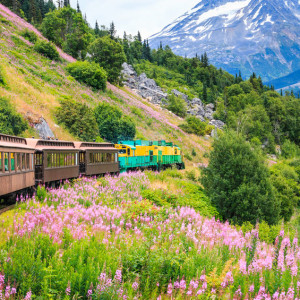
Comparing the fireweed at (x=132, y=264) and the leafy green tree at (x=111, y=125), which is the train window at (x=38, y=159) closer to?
the fireweed at (x=132, y=264)

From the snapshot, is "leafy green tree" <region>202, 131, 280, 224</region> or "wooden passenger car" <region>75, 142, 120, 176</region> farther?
"wooden passenger car" <region>75, 142, 120, 176</region>

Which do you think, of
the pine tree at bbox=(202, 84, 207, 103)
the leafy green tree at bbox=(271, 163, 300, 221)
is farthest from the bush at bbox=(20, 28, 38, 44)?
the pine tree at bbox=(202, 84, 207, 103)

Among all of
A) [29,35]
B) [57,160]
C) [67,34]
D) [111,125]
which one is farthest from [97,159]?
[67,34]

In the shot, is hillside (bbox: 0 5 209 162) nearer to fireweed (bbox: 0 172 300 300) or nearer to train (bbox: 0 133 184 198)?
train (bbox: 0 133 184 198)

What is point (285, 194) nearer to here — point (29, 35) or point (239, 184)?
point (239, 184)

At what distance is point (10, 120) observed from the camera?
26172 mm

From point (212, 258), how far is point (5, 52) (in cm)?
4286

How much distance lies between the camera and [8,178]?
38.4 ft

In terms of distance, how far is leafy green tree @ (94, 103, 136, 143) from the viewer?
37.7 m

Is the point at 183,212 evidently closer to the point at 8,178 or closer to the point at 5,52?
the point at 8,178

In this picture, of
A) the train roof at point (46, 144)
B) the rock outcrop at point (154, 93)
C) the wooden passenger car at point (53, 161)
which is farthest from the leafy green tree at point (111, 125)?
the rock outcrop at point (154, 93)

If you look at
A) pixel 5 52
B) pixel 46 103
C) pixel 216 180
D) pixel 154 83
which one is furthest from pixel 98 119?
pixel 154 83

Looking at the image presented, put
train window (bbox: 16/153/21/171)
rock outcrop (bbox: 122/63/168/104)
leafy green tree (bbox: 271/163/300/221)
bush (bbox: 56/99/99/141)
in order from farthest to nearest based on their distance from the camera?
rock outcrop (bbox: 122/63/168/104) < bush (bbox: 56/99/99/141) < leafy green tree (bbox: 271/163/300/221) < train window (bbox: 16/153/21/171)

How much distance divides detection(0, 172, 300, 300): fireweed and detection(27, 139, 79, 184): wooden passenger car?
7.14 m
